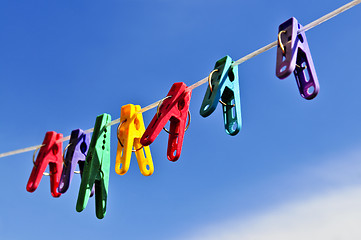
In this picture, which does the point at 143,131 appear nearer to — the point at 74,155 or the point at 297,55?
the point at 74,155

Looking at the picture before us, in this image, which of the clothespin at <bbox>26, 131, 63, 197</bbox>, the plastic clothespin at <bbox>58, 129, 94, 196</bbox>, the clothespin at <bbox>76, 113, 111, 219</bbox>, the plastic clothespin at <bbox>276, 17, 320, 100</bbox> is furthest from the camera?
the clothespin at <bbox>26, 131, 63, 197</bbox>

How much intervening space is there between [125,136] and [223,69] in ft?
1.92

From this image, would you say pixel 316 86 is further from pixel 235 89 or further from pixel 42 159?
pixel 42 159

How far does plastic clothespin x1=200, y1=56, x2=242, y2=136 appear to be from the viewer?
6.38 feet

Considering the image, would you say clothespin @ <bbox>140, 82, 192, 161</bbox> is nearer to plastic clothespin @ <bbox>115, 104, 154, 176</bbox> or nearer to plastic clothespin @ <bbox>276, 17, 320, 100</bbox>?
plastic clothespin @ <bbox>115, 104, 154, 176</bbox>

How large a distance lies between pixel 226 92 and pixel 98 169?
74 cm

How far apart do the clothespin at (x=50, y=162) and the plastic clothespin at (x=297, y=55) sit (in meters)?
1.38

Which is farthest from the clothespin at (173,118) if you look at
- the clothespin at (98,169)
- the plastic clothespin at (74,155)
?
the plastic clothespin at (74,155)

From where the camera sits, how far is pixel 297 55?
1.89 meters

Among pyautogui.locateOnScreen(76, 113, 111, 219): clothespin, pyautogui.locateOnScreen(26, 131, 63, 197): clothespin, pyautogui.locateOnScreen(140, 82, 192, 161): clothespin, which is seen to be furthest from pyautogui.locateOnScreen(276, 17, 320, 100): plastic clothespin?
pyautogui.locateOnScreen(26, 131, 63, 197): clothespin

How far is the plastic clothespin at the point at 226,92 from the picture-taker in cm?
194

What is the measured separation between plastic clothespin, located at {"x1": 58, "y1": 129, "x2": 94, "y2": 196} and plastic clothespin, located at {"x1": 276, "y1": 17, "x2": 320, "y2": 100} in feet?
3.80

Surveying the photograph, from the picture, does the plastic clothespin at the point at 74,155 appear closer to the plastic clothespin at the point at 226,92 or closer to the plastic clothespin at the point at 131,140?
the plastic clothespin at the point at 131,140

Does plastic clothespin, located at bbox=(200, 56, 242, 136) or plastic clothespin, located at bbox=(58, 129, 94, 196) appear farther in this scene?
plastic clothespin, located at bbox=(58, 129, 94, 196)
